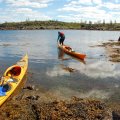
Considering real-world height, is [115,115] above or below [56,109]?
below

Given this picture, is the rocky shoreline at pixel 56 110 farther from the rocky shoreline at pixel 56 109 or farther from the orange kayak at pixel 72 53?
the orange kayak at pixel 72 53

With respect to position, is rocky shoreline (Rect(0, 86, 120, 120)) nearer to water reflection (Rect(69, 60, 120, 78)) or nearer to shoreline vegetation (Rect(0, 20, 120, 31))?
water reflection (Rect(69, 60, 120, 78))

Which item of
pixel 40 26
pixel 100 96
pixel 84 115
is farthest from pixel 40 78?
pixel 40 26

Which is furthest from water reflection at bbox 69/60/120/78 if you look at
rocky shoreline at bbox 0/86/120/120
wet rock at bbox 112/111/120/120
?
wet rock at bbox 112/111/120/120

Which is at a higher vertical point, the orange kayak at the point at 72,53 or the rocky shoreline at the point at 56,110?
the orange kayak at the point at 72,53

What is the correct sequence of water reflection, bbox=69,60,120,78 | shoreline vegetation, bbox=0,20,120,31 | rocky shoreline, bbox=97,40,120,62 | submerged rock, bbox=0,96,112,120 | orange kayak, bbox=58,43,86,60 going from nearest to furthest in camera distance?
1. submerged rock, bbox=0,96,112,120
2. water reflection, bbox=69,60,120,78
3. orange kayak, bbox=58,43,86,60
4. rocky shoreline, bbox=97,40,120,62
5. shoreline vegetation, bbox=0,20,120,31

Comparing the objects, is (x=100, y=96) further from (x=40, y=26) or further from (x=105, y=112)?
(x=40, y=26)

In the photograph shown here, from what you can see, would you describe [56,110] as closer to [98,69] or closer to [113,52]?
[98,69]

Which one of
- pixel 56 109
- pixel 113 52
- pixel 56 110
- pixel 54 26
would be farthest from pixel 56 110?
pixel 54 26

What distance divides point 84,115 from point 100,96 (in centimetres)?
472

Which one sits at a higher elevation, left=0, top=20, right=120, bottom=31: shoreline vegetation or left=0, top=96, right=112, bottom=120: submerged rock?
left=0, top=20, right=120, bottom=31: shoreline vegetation

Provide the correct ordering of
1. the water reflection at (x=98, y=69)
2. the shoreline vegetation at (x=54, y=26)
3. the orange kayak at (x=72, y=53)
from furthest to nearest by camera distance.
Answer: the shoreline vegetation at (x=54, y=26) → the orange kayak at (x=72, y=53) → the water reflection at (x=98, y=69)

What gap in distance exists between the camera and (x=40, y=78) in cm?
2345

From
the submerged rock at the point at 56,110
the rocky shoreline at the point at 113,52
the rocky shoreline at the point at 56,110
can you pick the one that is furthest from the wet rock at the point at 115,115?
the rocky shoreline at the point at 113,52
